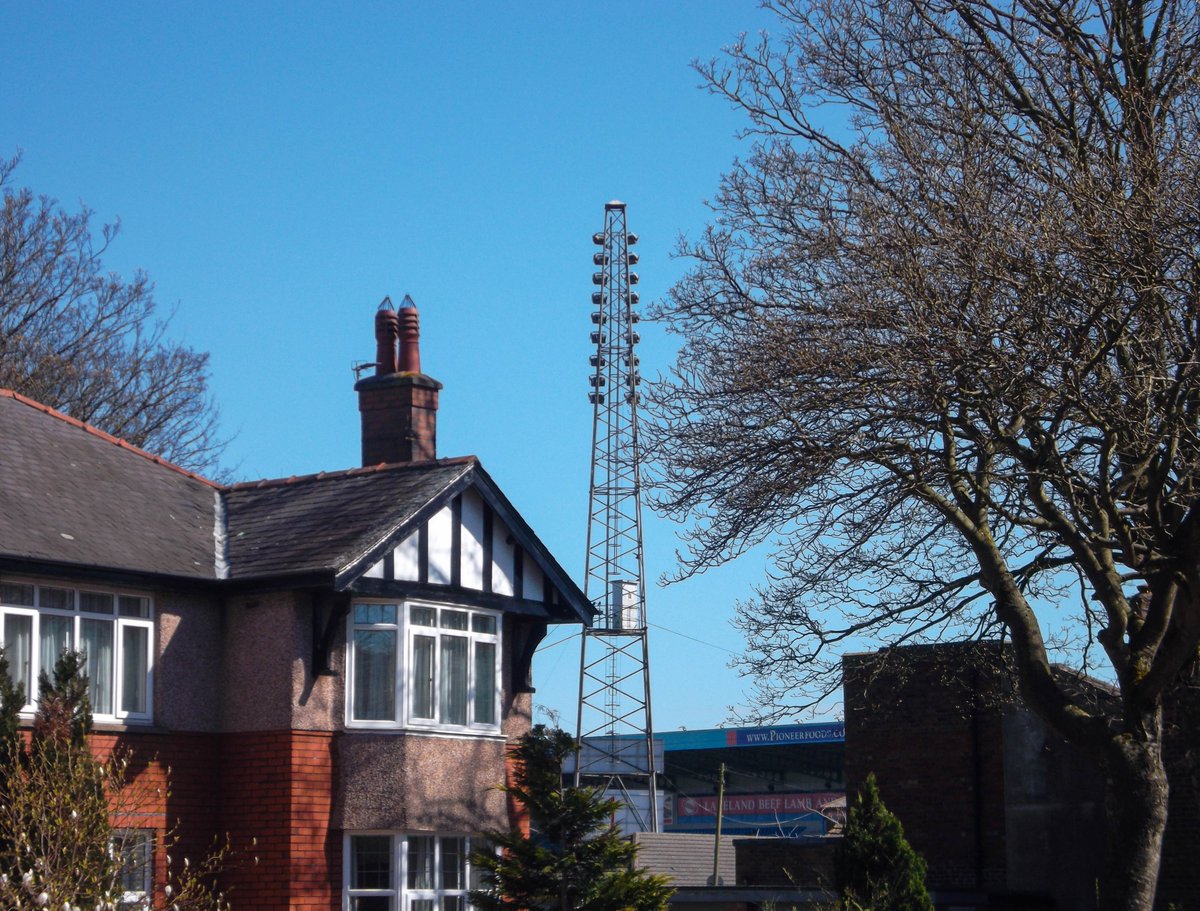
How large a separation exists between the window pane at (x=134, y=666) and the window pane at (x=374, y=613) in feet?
7.62

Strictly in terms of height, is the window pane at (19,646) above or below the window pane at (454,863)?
above

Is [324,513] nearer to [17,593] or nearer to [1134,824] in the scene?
[17,593]

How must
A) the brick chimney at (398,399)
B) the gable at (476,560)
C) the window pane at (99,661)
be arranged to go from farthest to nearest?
the brick chimney at (398,399), the gable at (476,560), the window pane at (99,661)

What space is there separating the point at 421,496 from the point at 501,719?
302 cm

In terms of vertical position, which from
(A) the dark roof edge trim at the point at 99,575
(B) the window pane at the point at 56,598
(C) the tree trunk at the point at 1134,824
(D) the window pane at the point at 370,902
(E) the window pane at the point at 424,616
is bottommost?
(D) the window pane at the point at 370,902

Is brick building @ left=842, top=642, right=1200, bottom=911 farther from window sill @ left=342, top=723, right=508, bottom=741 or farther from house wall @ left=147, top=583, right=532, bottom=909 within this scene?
house wall @ left=147, top=583, right=532, bottom=909

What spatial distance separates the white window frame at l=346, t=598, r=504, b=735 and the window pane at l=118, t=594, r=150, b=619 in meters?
2.23

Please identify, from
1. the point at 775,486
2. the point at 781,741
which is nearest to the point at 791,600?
the point at 775,486

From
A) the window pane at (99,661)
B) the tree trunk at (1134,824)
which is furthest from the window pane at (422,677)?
the tree trunk at (1134,824)

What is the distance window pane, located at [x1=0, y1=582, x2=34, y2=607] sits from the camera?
16766 mm

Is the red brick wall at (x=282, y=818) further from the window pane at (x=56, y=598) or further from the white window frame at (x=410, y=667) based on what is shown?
the window pane at (x=56, y=598)

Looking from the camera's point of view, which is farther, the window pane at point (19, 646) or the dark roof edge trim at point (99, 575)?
the window pane at point (19, 646)

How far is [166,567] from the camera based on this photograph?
18031 mm

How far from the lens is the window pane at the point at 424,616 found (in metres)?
18.8
